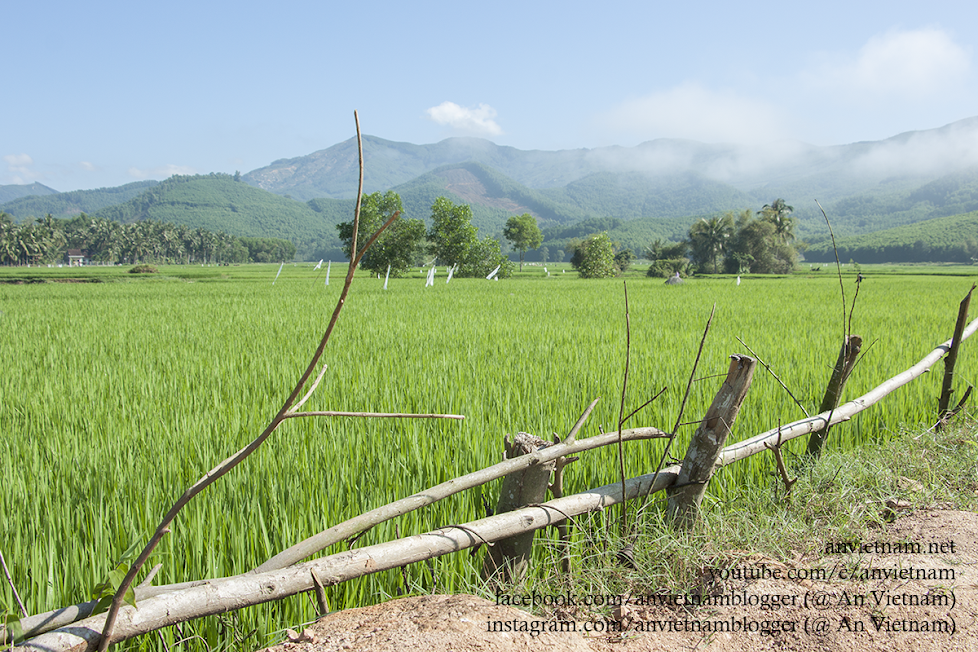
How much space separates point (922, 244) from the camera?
94.8 meters

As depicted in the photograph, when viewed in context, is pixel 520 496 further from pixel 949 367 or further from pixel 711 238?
pixel 711 238

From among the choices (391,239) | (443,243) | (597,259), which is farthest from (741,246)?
(391,239)

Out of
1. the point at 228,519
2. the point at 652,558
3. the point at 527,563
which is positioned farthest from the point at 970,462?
the point at 228,519

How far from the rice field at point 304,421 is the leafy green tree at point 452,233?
31.7 m

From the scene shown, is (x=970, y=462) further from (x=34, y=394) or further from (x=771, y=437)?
(x=34, y=394)

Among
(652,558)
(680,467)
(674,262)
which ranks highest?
(674,262)

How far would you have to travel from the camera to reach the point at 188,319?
8.91m

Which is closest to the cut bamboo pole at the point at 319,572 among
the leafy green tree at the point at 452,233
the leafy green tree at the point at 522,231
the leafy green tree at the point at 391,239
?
the leafy green tree at the point at 452,233

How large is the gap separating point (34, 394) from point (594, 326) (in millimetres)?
6467

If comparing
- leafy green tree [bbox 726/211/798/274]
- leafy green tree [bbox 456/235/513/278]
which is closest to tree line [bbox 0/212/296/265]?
leafy green tree [bbox 456/235/513/278]

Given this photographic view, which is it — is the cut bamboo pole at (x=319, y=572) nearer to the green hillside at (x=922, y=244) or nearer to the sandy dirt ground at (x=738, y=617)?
the sandy dirt ground at (x=738, y=617)

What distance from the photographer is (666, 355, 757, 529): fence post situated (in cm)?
178

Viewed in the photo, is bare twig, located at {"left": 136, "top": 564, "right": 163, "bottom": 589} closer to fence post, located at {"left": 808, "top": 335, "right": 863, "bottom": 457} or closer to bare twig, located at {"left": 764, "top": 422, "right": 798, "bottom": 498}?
bare twig, located at {"left": 764, "top": 422, "right": 798, "bottom": 498}

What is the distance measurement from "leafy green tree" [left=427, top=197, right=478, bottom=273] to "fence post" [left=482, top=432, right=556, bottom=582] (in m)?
37.5
